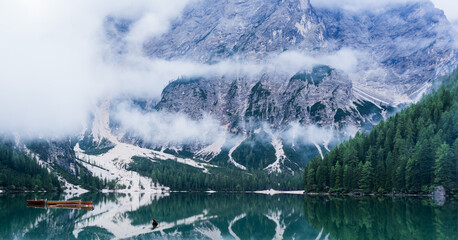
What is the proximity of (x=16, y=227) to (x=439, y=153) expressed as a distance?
89.5 meters

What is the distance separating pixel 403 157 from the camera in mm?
115375

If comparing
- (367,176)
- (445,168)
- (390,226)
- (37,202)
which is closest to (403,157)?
(367,176)

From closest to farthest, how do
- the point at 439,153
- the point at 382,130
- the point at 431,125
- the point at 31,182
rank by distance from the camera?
1. the point at 439,153
2. the point at 431,125
3. the point at 382,130
4. the point at 31,182

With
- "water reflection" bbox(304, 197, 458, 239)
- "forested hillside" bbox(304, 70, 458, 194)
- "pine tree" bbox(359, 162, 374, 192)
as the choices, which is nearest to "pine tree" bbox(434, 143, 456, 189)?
"forested hillside" bbox(304, 70, 458, 194)

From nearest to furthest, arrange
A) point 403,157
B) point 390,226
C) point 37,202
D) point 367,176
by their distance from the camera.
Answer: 1. point 390,226
2. point 37,202
3. point 403,157
4. point 367,176

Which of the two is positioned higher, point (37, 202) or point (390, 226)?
point (37, 202)

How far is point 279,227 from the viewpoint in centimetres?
5650

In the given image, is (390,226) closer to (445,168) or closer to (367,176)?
(445,168)

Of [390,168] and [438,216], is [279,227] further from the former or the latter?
[390,168]

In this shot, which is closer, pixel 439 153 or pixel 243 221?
pixel 243 221

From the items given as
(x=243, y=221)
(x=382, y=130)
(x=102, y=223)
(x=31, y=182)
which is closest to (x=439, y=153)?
(x=382, y=130)

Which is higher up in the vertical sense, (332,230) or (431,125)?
(431,125)

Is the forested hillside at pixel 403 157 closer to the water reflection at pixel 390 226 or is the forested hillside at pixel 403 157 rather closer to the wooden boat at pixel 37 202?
the water reflection at pixel 390 226

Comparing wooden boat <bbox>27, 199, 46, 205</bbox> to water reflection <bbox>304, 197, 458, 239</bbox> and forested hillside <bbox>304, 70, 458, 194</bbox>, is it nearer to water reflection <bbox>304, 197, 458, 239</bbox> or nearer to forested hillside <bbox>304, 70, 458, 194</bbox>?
water reflection <bbox>304, 197, 458, 239</bbox>
